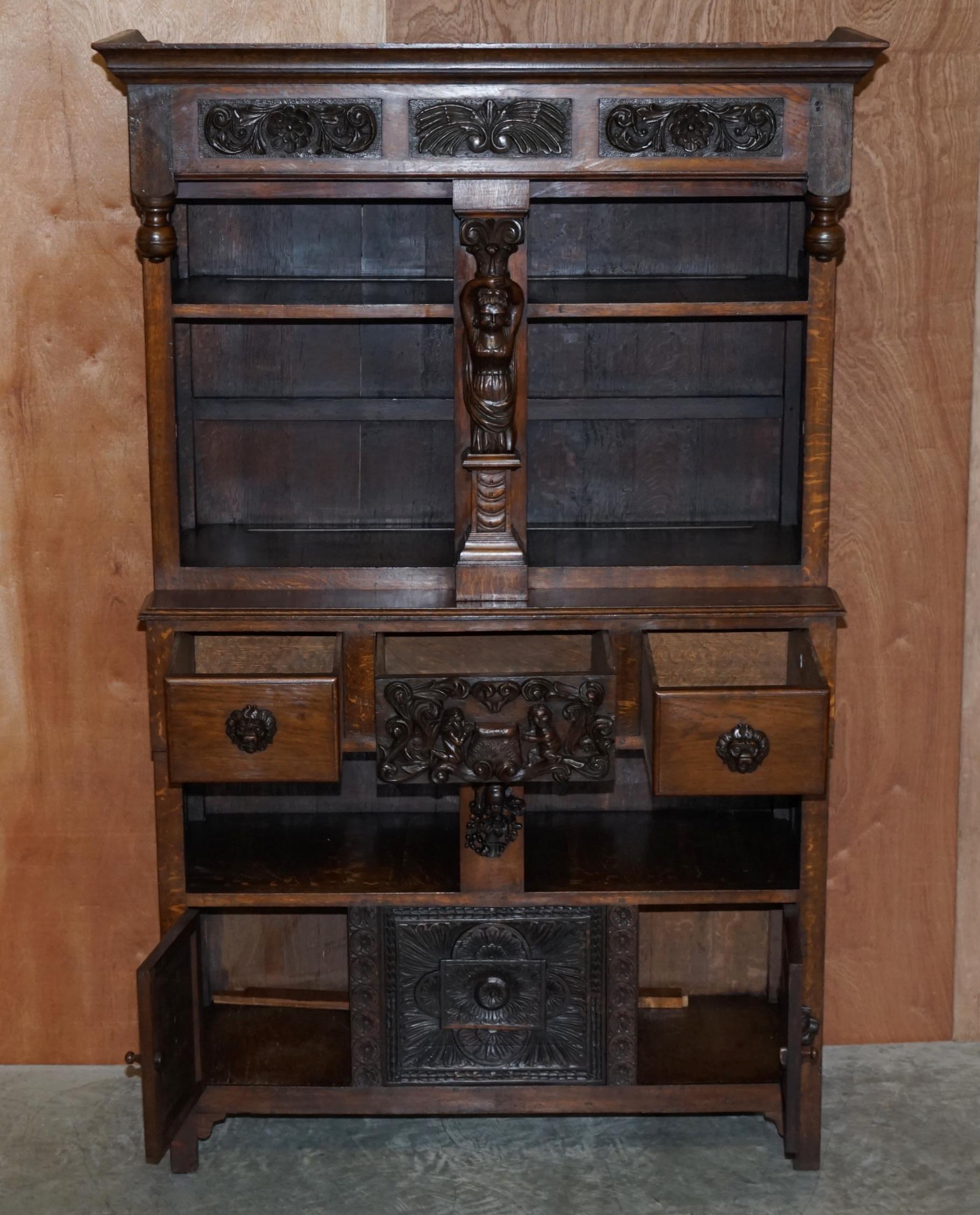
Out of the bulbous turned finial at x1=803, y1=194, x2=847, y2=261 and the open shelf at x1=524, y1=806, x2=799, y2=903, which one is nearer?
the bulbous turned finial at x1=803, y1=194, x2=847, y2=261

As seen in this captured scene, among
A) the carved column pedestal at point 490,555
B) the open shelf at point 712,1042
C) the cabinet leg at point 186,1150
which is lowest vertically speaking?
the cabinet leg at point 186,1150

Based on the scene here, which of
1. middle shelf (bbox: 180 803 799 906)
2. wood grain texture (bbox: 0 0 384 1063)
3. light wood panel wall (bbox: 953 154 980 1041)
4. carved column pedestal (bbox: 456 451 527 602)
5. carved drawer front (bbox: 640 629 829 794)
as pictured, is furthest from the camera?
light wood panel wall (bbox: 953 154 980 1041)

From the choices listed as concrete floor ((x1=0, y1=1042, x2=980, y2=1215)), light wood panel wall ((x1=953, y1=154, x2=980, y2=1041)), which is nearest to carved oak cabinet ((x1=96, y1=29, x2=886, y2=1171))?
concrete floor ((x1=0, y1=1042, x2=980, y2=1215))

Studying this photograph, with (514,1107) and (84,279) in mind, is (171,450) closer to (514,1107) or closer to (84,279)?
(84,279)

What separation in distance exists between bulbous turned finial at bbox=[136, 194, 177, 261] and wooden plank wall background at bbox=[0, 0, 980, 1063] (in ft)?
1.37

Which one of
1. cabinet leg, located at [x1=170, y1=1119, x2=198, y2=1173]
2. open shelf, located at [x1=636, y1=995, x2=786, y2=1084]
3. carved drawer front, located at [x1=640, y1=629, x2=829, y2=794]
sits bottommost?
cabinet leg, located at [x1=170, y1=1119, x2=198, y2=1173]

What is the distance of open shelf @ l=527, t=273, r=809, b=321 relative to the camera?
2.74 meters

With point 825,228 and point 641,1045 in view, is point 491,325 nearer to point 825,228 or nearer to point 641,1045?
point 825,228

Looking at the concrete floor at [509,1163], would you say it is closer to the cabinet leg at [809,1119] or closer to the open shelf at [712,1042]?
the cabinet leg at [809,1119]

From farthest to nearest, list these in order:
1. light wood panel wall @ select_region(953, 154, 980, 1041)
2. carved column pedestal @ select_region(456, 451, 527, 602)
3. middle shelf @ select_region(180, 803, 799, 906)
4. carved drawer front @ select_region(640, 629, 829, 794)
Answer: light wood panel wall @ select_region(953, 154, 980, 1041)
middle shelf @ select_region(180, 803, 799, 906)
carved column pedestal @ select_region(456, 451, 527, 602)
carved drawer front @ select_region(640, 629, 829, 794)

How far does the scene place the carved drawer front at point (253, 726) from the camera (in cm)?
268

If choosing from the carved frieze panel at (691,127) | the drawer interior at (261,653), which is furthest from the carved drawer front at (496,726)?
the carved frieze panel at (691,127)

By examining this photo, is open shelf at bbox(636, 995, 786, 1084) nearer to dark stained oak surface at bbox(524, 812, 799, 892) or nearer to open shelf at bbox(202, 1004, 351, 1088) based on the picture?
dark stained oak surface at bbox(524, 812, 799, 892)

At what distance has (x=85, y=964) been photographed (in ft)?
11.1
